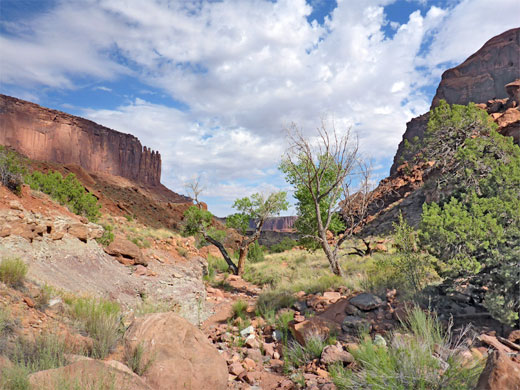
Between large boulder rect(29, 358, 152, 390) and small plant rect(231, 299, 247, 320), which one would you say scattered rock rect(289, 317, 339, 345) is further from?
large boulder rect(29, 358, 152, 390)

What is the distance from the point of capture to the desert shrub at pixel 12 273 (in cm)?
550

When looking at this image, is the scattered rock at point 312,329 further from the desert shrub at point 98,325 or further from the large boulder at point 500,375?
the desert shrub at point 98,325

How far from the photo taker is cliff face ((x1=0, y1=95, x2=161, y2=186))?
267 ft

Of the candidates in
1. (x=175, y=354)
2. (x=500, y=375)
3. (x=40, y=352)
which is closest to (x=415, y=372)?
(x=500, y=375)

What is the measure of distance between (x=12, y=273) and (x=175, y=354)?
11.3 feet

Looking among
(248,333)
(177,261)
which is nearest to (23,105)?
(177,261)

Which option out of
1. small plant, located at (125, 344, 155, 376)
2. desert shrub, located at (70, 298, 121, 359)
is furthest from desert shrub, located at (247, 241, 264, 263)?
small plant, located at (125, 344, 155, 376)

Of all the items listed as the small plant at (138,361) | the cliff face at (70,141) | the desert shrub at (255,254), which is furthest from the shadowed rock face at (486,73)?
the cliff face at (70,141)

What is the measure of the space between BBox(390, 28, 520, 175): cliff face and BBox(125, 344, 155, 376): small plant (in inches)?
2935

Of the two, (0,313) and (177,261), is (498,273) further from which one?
(177,261)

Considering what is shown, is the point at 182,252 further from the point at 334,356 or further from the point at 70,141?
the point at 70,141

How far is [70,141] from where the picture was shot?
3578 inches

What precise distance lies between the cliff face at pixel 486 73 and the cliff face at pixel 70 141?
8476cm

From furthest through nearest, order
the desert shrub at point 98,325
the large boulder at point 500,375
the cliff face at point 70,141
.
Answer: the cliff face at point 70,141 → the desert shrub at point 98,325 → the large boulder at point 500,375
